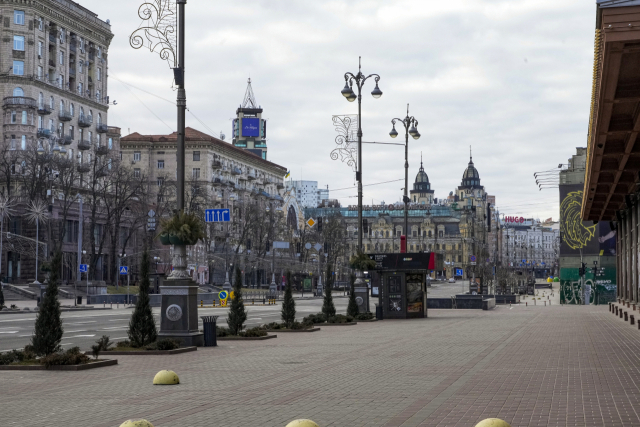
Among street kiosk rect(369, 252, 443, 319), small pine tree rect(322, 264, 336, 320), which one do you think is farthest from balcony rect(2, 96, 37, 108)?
small pine tree rect(322, 264, 336, 320)

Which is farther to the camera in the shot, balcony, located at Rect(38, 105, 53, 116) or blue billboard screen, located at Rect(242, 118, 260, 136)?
blue billboard screen, located at Rect(242, 118, 260, 136)

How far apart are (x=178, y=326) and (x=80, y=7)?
86978 millimetres

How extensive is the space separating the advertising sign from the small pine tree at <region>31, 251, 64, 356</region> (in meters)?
58.4

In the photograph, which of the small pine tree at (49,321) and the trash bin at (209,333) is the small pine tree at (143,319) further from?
the small pine tree at (49,321)

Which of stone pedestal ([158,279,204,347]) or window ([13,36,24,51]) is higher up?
window ([13,36,24,51])

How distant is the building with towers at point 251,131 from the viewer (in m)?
181

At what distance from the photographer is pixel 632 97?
1415cm

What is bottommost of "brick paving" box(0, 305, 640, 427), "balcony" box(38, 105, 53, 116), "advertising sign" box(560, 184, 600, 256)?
"brick paving" box(0, 305, 640, 427)

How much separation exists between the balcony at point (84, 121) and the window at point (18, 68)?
1066 centimetres

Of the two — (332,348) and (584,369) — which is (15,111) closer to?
(332,348)

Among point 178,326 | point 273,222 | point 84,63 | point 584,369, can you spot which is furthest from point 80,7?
point 584,369

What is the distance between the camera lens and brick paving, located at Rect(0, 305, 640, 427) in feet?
33.4

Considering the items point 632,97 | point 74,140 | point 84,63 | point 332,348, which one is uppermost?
point 84,63

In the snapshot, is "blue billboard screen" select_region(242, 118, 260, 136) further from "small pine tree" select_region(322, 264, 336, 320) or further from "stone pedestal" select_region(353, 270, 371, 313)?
"small pine tree" select_region(322, 264, 336, 320)
